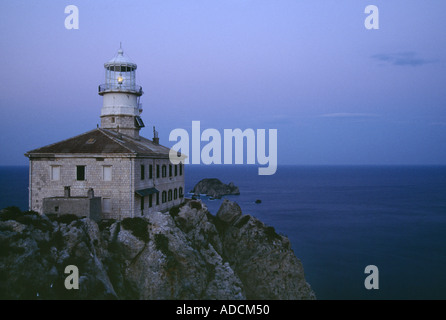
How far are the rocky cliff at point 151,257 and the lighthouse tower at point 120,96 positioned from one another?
38.9 ft

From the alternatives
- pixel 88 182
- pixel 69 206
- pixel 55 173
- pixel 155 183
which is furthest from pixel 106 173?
pixel 155 183

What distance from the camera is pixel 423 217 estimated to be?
8419 centimetres

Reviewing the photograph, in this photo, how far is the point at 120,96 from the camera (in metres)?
39.2

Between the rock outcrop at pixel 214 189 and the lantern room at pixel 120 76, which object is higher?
the lantern room at pixel 120 76

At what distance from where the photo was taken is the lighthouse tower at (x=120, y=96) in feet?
128

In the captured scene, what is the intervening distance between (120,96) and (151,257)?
64.2 feet

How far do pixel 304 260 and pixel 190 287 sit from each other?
2997 centimetres

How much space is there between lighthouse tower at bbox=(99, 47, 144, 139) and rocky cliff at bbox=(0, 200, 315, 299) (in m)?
11.8

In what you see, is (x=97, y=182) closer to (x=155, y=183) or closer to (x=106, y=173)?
(x=106, y=173)

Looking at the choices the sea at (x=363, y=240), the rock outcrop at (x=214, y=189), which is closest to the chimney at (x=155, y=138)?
the sea at (x=363, y=240)

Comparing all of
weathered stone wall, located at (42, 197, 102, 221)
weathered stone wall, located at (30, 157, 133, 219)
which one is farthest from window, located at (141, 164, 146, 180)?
weathered stone wall, located at (42, 197, 102, 221)

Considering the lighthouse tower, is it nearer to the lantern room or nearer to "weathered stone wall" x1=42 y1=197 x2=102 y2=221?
the lantern room

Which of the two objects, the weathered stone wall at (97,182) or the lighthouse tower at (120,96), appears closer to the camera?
the weathered stone wall at (97,182)

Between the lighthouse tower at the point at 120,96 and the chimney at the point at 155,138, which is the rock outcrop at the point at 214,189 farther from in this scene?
the lighthouse tower at the point at 120,96
